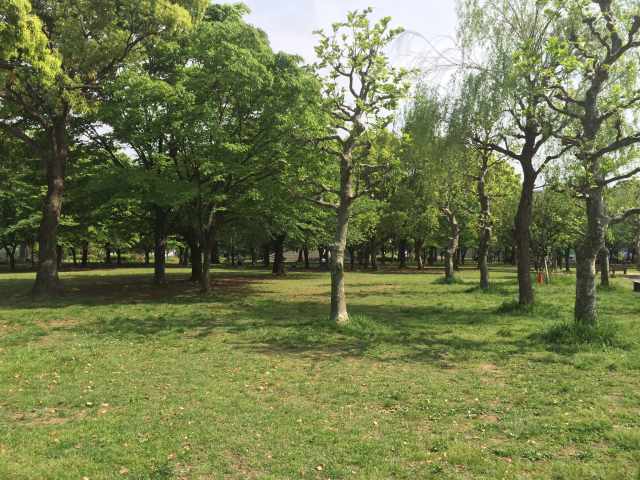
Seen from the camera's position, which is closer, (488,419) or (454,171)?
(488,419)

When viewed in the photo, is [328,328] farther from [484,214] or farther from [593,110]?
[484,214]

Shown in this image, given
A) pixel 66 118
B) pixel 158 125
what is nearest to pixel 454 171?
pixel 158 125

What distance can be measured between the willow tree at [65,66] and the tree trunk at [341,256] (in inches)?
444

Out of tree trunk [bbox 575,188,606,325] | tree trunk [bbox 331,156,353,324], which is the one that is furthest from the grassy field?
tree trunk [bbox 575,188,606,325]

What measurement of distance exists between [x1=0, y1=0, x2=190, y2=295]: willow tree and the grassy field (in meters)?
8.63

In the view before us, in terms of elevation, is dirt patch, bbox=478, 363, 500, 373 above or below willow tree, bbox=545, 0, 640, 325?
below

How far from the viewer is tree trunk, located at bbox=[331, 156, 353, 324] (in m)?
14.6

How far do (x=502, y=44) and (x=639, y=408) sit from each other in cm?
1198

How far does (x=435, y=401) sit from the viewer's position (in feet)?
24.3

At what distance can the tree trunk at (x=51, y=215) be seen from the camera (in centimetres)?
2070

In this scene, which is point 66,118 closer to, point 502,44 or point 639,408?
point 502,44

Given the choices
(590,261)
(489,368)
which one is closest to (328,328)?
(489,368)

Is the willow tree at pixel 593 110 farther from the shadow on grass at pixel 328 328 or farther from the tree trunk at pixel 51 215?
the tree trunk at pixel 51 215

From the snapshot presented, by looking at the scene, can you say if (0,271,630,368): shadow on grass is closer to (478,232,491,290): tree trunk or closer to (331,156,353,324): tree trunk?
(331,156,353,324): tree trunk
